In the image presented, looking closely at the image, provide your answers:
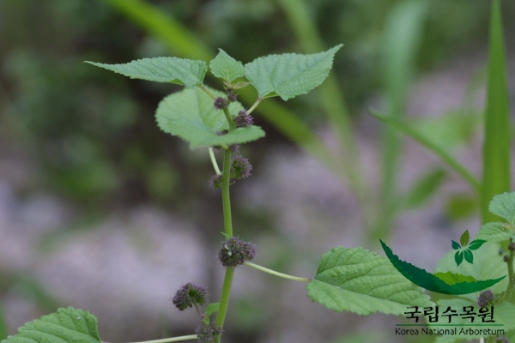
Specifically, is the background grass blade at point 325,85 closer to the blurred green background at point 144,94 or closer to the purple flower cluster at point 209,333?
the blurred green background at point 144,94

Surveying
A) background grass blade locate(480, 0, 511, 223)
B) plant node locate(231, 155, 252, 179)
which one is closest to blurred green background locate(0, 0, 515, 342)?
background grass blade locate(480, 0, 511, 223)

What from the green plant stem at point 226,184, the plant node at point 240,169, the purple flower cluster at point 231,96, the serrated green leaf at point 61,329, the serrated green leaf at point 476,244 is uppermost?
the purple flower cluster at point 231,96

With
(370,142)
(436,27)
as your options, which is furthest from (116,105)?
(436,27)

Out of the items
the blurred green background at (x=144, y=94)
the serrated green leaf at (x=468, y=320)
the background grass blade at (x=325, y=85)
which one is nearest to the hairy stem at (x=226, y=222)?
the serrated green leaf at (x=468, y=320)

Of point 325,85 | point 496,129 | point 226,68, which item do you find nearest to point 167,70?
point 226,68

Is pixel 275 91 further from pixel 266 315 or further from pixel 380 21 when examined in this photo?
pixel 380 21

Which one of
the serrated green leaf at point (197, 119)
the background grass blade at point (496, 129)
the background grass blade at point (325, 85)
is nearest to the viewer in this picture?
the serrated green leaf at point (197, 119)

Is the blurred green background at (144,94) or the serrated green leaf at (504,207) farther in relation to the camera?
the blurred green background at (144,94)
